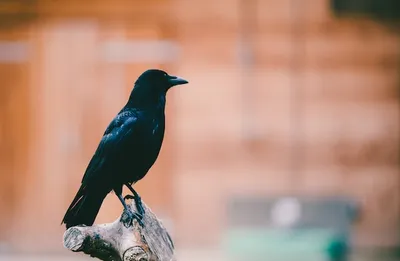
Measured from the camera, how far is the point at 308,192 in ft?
36.1

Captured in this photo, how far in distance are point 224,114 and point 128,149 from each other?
829 centimetres

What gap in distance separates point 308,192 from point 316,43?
5.57 feet

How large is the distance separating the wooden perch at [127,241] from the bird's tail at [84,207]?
0.13 m

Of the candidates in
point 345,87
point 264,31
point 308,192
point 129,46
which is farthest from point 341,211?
point 129,46

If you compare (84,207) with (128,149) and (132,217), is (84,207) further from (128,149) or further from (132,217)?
(132,217)

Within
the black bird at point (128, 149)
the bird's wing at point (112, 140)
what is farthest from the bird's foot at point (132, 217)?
the bird's wing at point (112, 140)

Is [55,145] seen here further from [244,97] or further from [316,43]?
[316,43]

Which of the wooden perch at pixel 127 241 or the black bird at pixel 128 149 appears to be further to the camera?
the wooden perch at pixel 127 241

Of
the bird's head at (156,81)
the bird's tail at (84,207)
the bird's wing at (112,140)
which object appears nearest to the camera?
the bird's tail at (84,207)

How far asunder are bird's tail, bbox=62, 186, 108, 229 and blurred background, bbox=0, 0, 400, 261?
8.20 m

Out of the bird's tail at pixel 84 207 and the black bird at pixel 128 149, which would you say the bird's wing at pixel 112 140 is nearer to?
the black bird at pixel 128 149

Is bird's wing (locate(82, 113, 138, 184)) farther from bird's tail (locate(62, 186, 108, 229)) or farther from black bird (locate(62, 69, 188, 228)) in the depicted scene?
bird's tail (locate(62, 186, 108, 229))

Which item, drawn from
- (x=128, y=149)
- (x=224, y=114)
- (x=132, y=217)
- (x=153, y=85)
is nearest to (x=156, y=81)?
(x=153, y=85)

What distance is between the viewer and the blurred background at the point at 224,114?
435 inches
